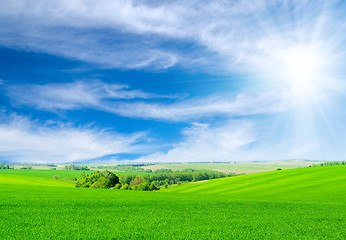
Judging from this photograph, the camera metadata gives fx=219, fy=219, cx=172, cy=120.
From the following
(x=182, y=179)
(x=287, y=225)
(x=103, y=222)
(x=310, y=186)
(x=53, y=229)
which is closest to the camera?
(x=53, y=229)

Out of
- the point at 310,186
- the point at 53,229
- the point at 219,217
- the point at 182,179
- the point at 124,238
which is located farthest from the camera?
the point at 182,179

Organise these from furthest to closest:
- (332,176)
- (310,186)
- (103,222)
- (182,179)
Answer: (182,179) → (332,176) → (310,186) → (103,222)

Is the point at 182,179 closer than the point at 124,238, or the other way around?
the point at 124,238

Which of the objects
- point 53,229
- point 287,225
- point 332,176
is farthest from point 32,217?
point 332,176

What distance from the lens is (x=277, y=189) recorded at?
4862cm

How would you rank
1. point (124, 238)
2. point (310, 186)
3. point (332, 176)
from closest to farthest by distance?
1. point (124, 238)
2. point (310, 186)
3. point (332, 176)

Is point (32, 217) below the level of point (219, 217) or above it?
above

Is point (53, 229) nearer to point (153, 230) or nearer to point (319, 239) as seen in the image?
point (153, 230)

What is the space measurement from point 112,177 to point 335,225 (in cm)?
8696

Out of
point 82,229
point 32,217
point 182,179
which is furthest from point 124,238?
point 182,179

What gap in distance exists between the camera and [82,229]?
37.0 feet

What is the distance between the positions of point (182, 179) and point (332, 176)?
352 feet

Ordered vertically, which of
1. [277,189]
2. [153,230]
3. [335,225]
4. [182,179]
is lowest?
[182,179]

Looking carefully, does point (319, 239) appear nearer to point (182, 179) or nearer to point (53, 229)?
point (53, 229)
